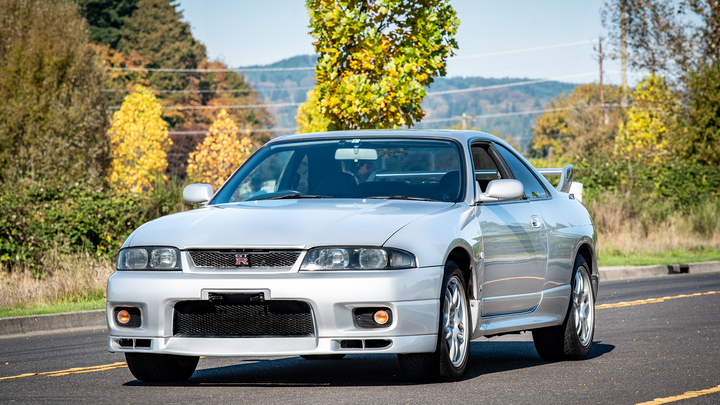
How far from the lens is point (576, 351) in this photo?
26.5 ft

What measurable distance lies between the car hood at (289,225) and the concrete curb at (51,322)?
546cm

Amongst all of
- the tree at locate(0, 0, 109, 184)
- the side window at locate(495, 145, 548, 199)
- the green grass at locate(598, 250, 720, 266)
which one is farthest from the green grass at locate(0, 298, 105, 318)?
the tree at locate(0, 0, 109, 184)

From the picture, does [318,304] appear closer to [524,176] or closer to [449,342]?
[449,342]

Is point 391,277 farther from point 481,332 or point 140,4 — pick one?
point 140,4

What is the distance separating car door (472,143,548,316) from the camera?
7.06m

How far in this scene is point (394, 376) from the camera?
6.96 m

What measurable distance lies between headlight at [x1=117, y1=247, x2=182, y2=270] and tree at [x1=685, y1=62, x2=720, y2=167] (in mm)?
24690

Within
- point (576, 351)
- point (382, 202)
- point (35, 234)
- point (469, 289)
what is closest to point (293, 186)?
point (382, 202)

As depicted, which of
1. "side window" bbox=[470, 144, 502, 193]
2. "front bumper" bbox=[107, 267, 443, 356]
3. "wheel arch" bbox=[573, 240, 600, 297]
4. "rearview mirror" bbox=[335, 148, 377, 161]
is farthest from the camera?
"wheel arch" bbox=[573, 240, 600, 297]

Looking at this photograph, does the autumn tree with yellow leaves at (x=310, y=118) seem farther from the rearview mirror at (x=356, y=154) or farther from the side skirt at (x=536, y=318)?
the rearview mirror at (x=356, y=154)

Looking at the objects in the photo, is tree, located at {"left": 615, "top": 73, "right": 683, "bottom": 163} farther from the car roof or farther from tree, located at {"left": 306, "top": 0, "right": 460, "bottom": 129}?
the car roof

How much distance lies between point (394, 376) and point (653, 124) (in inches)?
1713

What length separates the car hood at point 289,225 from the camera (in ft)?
19.6

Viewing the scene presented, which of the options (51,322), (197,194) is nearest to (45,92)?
(51,322)
